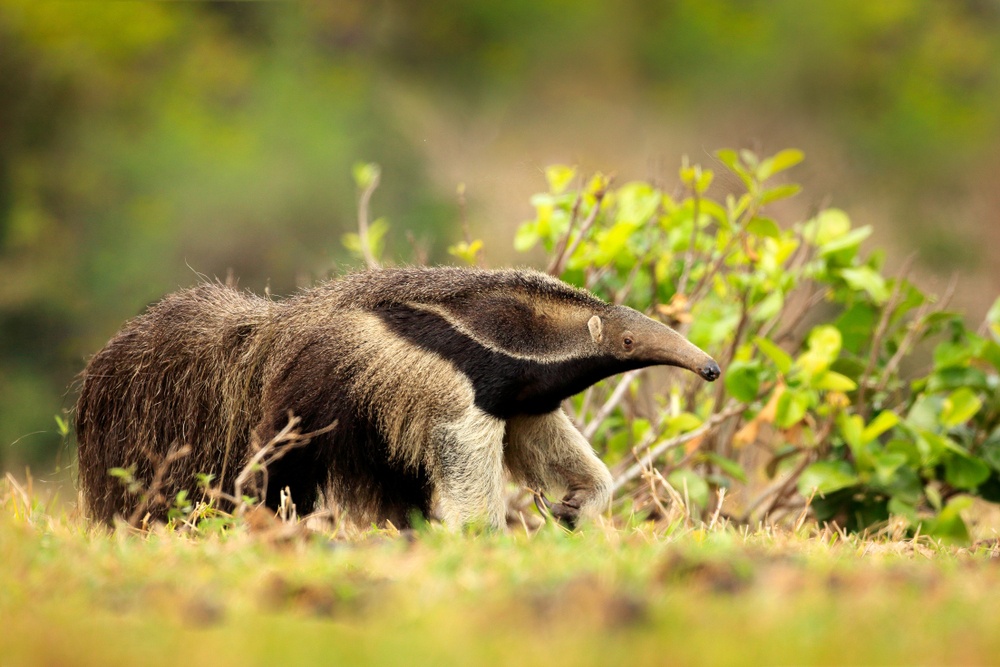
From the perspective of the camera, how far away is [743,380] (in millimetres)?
7016

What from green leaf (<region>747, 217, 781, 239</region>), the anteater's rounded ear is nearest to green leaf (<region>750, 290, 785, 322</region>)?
green leaf (<region>747, 217, 781, 239</region>)

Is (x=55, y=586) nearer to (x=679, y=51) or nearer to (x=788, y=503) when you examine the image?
(x=788, y=503)

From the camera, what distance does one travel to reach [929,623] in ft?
9.85

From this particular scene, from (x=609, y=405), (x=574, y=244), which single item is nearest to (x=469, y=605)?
(x=609, y=405)

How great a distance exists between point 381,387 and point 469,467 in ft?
1.84

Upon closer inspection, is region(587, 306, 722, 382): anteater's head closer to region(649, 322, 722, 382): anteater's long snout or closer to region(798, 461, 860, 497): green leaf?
region(649, 322, 722, 382): anteater's long snout

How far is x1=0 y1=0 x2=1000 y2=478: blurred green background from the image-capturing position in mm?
17984

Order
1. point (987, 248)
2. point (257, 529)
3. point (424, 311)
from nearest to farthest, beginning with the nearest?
point (257, 529) < point (424, 311) < point (987, 248)

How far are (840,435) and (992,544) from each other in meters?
1.09

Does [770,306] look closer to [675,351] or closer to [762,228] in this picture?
[762,228]

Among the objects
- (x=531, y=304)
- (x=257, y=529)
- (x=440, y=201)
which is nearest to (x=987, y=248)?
(x=440, y=201)

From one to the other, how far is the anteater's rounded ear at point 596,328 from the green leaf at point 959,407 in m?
2.35

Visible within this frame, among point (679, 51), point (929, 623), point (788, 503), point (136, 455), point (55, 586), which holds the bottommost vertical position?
point (788, 503)

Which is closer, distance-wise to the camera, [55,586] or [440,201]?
[55,586]
